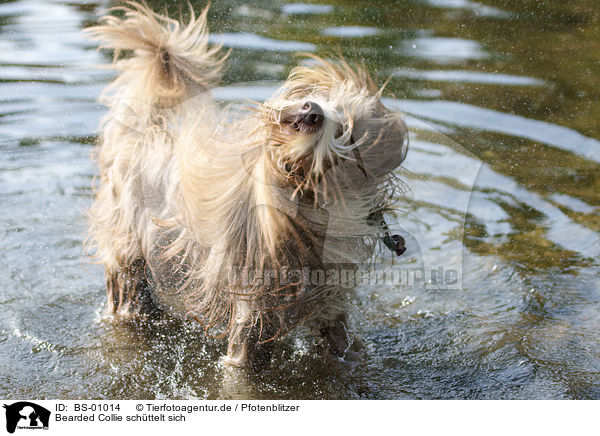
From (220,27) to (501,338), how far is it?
22.2ft

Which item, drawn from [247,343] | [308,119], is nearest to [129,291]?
[247,343]

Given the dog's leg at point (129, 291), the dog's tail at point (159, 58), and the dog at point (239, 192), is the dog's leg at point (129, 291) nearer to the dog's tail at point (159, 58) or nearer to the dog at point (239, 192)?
the dog at point (239, 192)

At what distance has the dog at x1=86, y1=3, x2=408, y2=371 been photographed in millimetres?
2975

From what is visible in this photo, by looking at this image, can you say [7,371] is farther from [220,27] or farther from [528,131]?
[220,27]

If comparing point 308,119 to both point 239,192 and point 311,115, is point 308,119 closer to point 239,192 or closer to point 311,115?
point 311,115

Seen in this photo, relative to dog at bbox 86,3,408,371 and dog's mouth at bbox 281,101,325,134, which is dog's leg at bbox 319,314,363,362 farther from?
dog's mouth at bbox 281,101,325,134

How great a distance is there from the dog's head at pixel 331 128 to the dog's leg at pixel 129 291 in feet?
6.89

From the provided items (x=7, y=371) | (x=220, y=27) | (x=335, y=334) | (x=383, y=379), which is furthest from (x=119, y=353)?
(x=220, y=27)

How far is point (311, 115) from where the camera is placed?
8.95ft

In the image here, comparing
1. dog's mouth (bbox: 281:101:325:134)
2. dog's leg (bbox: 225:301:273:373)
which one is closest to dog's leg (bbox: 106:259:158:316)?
A: dog's leg (bbox: 225:301:273:373)

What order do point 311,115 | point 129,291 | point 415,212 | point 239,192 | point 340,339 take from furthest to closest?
1. point 415,212
2. point 129,291
3. point 340,339
4. point 239,192
5. point 311,115
